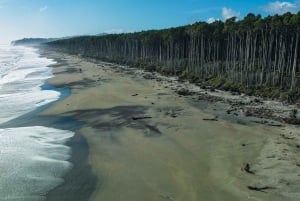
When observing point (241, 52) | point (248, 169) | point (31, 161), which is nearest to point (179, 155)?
point (248, 169)

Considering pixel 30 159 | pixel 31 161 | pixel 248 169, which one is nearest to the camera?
pixel 248 169

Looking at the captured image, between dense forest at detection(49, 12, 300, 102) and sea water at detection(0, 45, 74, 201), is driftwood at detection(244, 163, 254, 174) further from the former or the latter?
dense forest at detection(49, 12, 300, 102)

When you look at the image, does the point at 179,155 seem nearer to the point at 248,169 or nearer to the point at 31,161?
the point at 248,169

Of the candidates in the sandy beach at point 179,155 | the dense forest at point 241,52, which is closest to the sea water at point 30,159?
the sandy beach at point 179,155

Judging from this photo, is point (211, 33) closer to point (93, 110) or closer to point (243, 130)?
point (93, 110)

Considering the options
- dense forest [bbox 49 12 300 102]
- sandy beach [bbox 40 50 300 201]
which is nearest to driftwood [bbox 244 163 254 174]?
sandy beach [bbox 40 50 300 201]

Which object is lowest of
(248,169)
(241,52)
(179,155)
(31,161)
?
(31,161)

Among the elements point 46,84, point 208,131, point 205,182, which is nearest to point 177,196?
point 205,182
